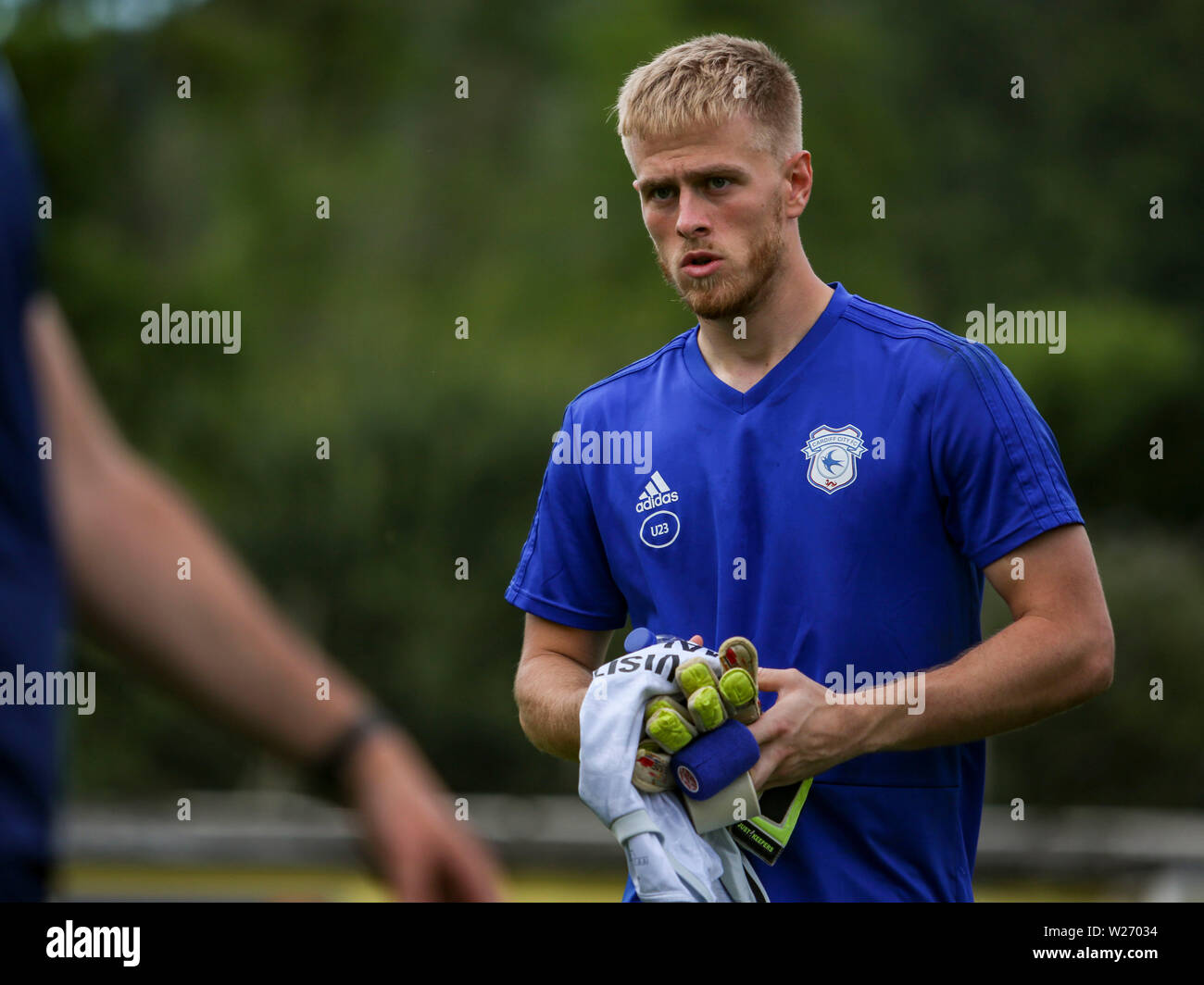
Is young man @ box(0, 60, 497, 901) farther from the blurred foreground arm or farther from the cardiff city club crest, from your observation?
the cardiff city club crest

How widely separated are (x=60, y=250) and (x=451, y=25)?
335 inches

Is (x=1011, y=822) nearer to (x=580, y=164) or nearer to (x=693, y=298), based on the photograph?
(x=693, y=298)

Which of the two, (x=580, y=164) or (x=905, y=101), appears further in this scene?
(x=580, y=164)

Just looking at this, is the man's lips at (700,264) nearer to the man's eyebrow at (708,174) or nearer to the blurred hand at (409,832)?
the man's eyebrow at (708,174)

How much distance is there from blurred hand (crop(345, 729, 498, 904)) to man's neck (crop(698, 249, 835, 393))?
5.84 feet

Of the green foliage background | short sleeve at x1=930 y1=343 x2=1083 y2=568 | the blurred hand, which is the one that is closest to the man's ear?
short sleeve at x1=930 y1=343 x2=1083 y2=568

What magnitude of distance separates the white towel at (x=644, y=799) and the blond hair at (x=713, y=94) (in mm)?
1020

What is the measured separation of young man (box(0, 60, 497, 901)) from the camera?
1571mm

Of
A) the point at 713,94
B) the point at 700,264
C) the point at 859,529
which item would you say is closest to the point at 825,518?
the point at 859,529

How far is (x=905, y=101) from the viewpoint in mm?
19859

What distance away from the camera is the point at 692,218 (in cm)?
312

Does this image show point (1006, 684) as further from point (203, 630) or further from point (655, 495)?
point (203, 630)

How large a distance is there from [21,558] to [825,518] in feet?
5.77
